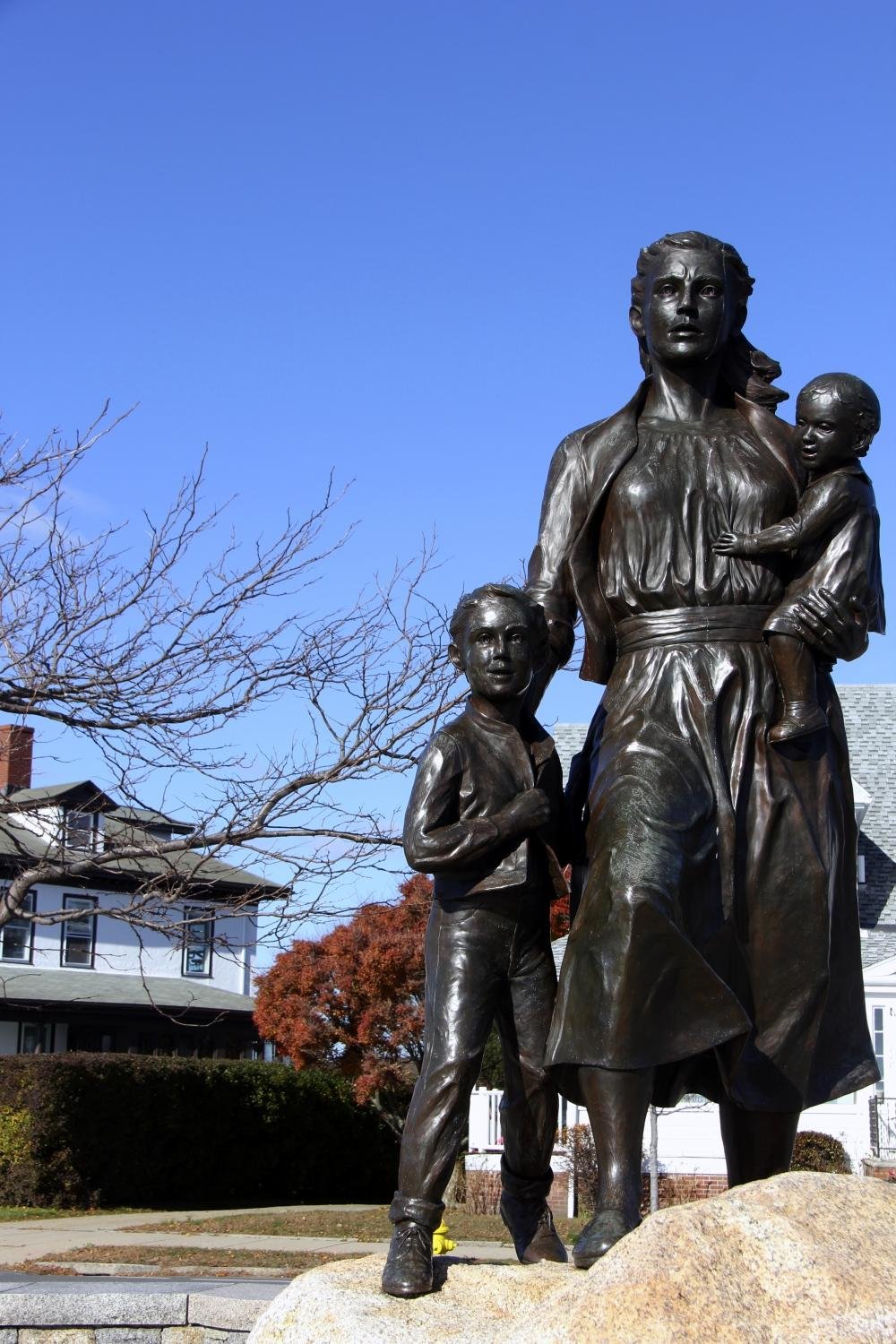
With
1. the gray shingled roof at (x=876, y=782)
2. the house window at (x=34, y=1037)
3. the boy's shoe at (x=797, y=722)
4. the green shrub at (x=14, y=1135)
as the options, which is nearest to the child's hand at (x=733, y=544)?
the boy's shoe at (x=797, y=722)

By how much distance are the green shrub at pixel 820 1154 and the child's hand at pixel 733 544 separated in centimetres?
1732

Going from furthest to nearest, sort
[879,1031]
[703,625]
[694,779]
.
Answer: [879,1031]
[703,625]
[694,779]

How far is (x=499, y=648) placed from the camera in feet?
14.9

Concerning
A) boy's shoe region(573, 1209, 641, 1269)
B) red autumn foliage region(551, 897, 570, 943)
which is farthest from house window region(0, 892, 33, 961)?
boy's shoe region(573, 1209, 641, 1269)

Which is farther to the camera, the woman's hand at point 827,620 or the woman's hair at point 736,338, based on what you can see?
the woman's hair at point 736,338

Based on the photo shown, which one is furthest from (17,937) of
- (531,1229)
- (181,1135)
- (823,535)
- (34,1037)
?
(823,535)

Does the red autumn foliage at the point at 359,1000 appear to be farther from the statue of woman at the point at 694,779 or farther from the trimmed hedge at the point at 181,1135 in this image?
the statue of woman at the point at 694,779

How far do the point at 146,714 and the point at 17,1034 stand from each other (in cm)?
2185

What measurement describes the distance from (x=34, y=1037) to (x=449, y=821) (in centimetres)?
3261

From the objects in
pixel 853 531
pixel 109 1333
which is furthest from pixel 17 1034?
pixel 853 531

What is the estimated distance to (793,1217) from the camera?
3.26 meters

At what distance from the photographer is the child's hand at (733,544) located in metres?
4.62

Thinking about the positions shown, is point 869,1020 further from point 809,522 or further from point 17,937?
point 17,937

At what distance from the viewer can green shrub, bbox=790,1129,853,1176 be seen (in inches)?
810
